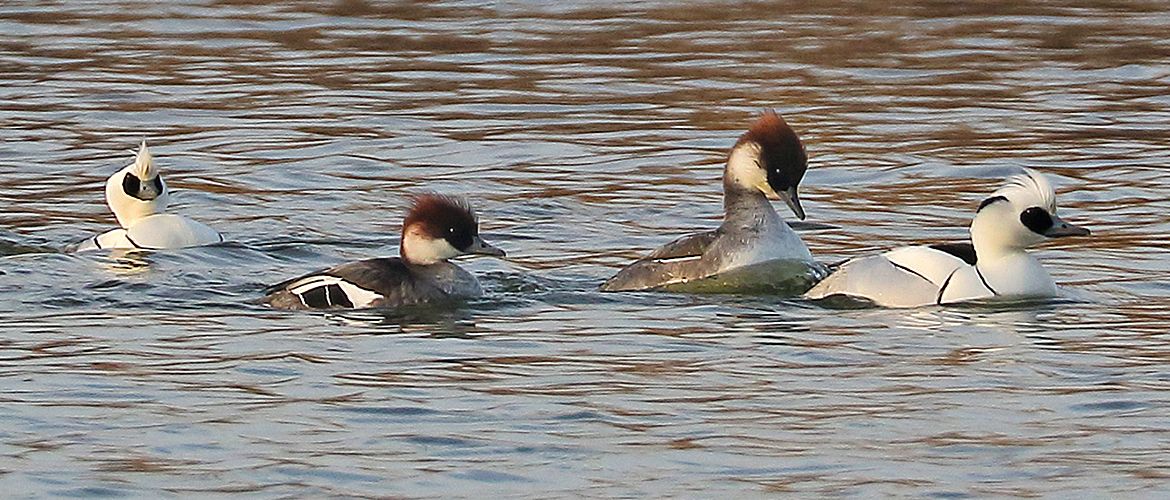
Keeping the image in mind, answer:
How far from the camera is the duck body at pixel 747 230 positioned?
13227mm

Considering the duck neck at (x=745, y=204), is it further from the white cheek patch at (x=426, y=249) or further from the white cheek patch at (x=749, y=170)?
the white cheek patch at (x=426, y=249)

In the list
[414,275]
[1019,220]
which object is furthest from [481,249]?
[1019,220]

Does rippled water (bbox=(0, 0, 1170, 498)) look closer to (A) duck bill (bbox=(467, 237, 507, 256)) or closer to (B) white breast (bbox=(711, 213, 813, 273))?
(A) duck bill (bbox=(467, 237, 507, 256))

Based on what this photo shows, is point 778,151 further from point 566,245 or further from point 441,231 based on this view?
point 441,231

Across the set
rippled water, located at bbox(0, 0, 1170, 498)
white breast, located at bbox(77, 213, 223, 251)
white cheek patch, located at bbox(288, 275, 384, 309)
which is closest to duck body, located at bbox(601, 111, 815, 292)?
rippled water, located at bbox(0, 0, 1170, 498)

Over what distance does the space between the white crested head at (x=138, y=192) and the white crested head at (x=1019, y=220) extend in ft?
15.9

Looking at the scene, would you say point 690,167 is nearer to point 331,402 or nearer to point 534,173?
point 534,173

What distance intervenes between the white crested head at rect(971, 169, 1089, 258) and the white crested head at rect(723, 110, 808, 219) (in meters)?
1.18

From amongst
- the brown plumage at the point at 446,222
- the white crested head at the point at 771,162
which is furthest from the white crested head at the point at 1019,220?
the brown plumage at the point at 446,222

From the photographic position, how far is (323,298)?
12547 mm

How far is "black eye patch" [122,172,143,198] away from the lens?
14.9 meters

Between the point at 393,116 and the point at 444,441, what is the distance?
10.6 m

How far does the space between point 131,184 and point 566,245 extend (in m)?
2.52

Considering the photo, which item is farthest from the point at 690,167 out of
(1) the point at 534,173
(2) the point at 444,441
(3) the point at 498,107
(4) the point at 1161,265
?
(2) the point at 444,441
